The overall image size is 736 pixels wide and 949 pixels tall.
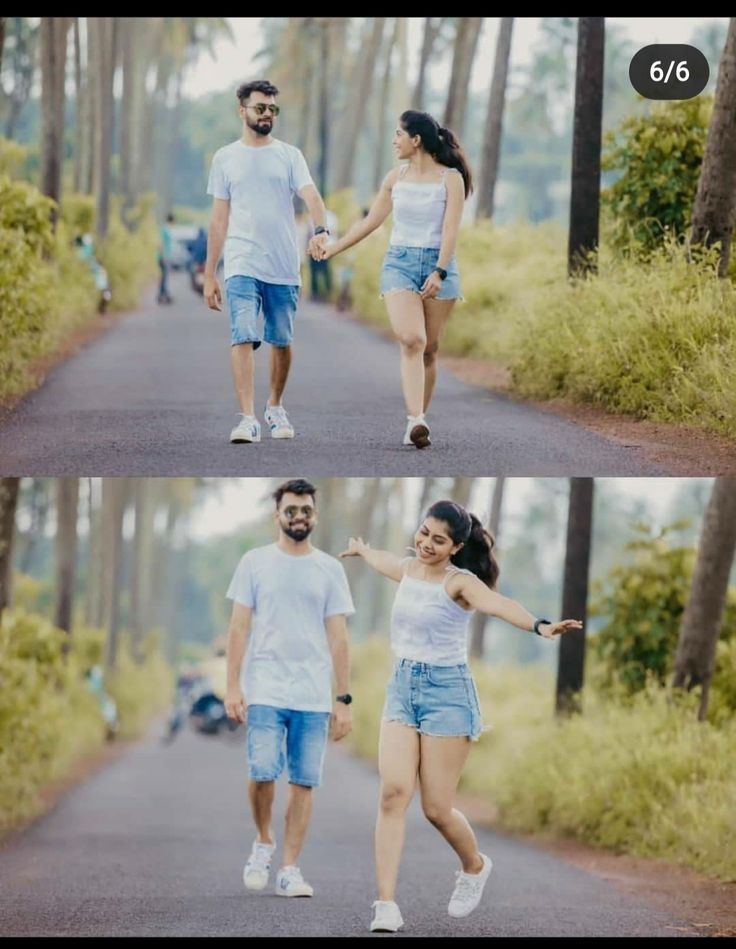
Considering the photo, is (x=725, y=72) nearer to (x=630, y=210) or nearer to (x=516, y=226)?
(x=630, y=210)

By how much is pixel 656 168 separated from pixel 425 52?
14.1 meters

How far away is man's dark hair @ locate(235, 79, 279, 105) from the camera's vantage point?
394 inches

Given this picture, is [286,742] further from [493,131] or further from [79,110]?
[79,110]

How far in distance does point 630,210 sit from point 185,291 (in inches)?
230

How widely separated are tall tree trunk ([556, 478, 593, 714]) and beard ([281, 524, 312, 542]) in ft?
22.3

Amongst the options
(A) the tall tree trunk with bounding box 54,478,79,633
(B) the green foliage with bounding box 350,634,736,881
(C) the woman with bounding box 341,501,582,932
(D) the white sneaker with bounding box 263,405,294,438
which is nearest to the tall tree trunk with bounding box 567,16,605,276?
(B) the green foliage with bounding box 350,634,736,881

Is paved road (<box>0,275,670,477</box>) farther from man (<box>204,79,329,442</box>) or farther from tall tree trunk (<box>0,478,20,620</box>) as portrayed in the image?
tall tree trunk (<box>0,478,20,620</box>)

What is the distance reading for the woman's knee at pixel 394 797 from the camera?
8188 mm

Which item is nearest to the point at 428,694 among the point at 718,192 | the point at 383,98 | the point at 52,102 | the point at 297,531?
the point at 297,531

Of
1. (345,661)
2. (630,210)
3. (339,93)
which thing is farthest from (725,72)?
(339,93)

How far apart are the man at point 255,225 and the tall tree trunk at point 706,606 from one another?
505 cm

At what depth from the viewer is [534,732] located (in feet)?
53.1

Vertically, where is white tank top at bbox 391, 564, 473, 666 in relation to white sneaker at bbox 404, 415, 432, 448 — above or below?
below

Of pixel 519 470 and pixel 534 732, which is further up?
pixel 519 470
